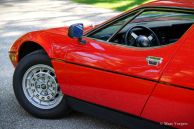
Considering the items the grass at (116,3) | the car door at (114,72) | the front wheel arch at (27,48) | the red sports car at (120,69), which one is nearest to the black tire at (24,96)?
the red sports car at (120,69)

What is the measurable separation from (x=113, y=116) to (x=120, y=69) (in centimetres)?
53

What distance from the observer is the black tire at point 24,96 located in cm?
438

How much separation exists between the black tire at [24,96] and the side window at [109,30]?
65 cm

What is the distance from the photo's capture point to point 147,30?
13.8 ft

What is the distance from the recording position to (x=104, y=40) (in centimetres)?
404

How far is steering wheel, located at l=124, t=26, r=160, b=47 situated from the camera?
4.03 meters

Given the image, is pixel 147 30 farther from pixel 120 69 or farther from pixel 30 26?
pixel 30 26

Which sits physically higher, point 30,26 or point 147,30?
point 147,30

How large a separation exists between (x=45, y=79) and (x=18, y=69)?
1.14 feet

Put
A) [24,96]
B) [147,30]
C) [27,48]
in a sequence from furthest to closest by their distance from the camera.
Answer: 1. [27,48]
2. [24,96]
3. [147,30]

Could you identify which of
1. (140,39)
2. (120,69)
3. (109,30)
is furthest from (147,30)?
(120,69)

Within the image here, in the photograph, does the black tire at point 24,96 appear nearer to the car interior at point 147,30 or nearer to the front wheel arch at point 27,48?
the front wheel arch at point 27,48

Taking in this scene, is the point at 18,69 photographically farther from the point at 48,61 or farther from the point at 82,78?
the point at 82,78

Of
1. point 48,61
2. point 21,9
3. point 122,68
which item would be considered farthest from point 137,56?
point 21,9
